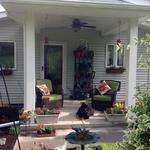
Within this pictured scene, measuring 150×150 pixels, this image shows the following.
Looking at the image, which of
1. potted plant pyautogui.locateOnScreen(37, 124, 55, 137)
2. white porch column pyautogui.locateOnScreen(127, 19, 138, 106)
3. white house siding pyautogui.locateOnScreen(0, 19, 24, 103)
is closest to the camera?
potted plant pyautogui.locateOnScreen(37, 124, 55, 137)

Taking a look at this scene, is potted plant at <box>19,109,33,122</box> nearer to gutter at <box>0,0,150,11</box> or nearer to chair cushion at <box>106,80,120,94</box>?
gutter at <box>0,0,150,11</box>

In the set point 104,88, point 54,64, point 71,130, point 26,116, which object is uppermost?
point 54,64

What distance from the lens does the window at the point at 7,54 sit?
29.1 feet

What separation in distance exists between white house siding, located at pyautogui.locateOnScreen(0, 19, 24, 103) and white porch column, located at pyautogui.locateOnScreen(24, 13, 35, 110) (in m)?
3.24

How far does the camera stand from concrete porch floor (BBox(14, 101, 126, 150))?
502 cm

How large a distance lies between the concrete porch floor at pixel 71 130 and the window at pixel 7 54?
9.09 feet

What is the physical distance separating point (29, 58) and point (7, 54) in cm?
341

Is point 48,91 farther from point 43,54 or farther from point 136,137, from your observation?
point 136,137

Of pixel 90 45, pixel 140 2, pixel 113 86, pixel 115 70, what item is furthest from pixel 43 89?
pixel 140 2

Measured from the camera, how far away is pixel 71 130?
5883 mm

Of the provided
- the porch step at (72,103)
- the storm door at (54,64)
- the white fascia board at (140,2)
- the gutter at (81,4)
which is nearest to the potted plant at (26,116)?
the gutter at (81,4)

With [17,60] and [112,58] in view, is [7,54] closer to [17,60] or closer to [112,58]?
[17,60]

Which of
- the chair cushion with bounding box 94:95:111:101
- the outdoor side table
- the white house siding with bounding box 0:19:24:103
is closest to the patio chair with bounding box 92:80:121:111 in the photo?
the chair cushion with bounding box 94:95:111:101

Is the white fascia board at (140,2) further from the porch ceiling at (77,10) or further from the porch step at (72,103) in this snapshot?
the porch step at (72,103)
